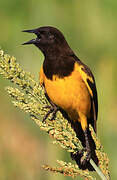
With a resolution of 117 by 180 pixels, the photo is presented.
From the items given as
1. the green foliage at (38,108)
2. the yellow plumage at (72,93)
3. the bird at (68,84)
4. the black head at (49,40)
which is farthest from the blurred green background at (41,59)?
the green foliage at (38,108)

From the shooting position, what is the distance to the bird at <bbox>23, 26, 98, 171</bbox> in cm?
366

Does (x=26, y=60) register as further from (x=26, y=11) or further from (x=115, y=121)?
(x=115, y=121)

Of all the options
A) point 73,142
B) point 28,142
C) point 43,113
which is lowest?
point 28,142

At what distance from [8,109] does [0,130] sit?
36.9 inches

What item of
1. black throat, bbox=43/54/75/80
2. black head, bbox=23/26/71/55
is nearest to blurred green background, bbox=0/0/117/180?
black throat, bbox=43/54/75/80

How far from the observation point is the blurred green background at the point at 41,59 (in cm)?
395

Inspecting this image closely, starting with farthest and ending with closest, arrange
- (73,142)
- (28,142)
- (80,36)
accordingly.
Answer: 1. (80,36)
2. (28,142)
3. (73,142)

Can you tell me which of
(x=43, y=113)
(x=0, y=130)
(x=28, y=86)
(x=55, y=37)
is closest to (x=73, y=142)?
(x=43, y=113)

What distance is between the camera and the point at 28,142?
5.44 m

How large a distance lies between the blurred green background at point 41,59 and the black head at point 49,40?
818mm

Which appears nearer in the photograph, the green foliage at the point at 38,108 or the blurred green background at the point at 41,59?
the green foliage at the point at 38,108

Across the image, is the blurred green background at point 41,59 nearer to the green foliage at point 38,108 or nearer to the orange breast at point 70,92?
the orange breast at point 70,92

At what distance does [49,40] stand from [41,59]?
49.9 inches

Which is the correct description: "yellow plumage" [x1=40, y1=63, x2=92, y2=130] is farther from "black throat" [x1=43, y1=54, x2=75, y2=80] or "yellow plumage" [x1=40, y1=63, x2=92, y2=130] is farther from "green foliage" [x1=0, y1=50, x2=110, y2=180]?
"green foliage" [x1=0, y1=50, x2=110, y2=180]
